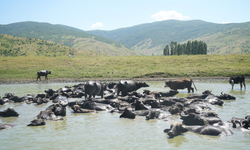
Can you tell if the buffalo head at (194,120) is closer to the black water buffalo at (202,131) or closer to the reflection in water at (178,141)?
the black water buffalo at (202,131)

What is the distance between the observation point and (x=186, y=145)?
23.3 feet

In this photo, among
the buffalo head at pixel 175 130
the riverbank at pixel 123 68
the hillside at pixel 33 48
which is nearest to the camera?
the buffalo head at pixel 175 130

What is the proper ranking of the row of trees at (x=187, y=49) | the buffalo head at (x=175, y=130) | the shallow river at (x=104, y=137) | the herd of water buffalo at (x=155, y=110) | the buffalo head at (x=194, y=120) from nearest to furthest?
1. the shallow river at (x=104, y=137)
2. the buffalo head at (x=175, y=130)
3. the herd of water buffalo at (x=155, y=110)
4. the buffalo head at (x=194, y=120)
5. the row of trees at (x=187, y=49)

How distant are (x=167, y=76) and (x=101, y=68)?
16.2 m

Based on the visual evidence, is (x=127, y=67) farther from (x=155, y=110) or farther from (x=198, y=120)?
(x=198, y=120)

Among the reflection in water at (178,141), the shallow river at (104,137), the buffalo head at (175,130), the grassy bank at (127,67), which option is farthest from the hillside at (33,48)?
the reflection in water at (178,141)

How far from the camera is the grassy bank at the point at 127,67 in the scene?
40750 mm

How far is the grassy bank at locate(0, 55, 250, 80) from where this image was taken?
1604 inches

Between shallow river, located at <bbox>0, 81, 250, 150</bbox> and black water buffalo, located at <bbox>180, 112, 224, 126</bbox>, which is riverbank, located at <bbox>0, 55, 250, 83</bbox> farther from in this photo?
black water buffalo, located at <bbox>180, 112, 224, 126</bbox>

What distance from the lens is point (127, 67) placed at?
4931 centimetres

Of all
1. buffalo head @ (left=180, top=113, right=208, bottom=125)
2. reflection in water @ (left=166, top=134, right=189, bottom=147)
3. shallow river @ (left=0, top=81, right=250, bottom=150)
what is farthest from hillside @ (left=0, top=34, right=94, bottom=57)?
reflection in water @ (left=166, top=134, right=189, bottom=147)

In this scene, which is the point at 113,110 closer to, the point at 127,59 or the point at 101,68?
the point at 101,68

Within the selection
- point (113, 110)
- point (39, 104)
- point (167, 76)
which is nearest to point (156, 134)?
point (113, 110)

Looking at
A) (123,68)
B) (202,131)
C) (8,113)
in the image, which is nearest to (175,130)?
(202,131)
